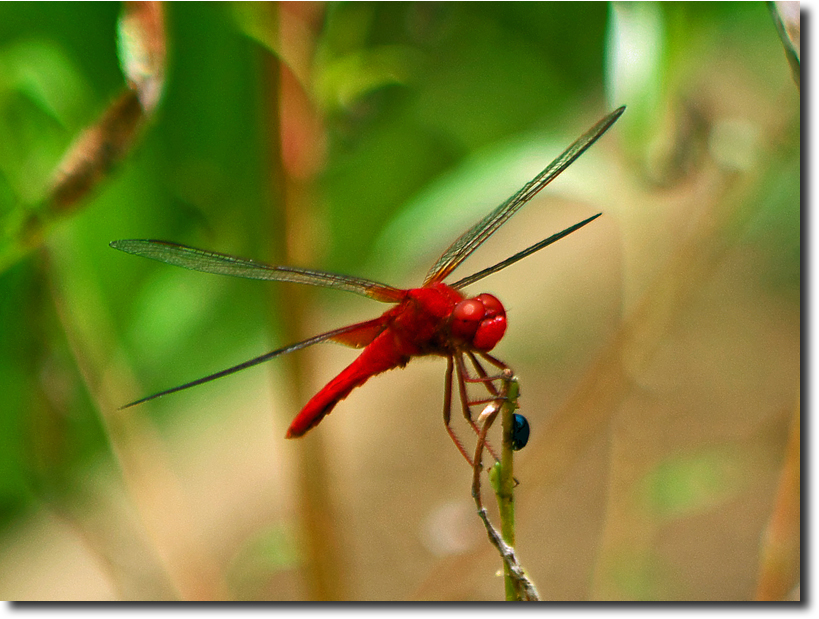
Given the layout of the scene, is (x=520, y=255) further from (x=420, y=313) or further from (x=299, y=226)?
(x=299, y=226)

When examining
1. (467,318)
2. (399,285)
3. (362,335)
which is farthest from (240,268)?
(399,285)

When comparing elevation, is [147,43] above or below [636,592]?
above

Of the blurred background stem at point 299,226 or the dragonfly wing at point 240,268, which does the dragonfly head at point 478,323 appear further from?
the blurred background stem at point 299,226

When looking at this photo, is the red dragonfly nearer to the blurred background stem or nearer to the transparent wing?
the transparent wing

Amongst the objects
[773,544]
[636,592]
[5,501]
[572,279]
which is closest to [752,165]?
[773,544]

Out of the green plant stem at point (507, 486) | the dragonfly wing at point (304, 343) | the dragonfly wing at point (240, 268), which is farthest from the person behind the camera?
the dragonfly wing at point (240, 268)

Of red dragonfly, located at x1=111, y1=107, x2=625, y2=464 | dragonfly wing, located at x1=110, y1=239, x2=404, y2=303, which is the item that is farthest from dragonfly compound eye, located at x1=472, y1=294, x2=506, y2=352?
dragonfly wing, located at x1=110, y1=239, x2=404, y2=303

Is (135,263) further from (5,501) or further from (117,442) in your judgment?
(117,442)

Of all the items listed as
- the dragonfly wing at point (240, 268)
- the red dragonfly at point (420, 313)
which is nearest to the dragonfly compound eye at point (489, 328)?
the red dragonfly at point (420, 313)

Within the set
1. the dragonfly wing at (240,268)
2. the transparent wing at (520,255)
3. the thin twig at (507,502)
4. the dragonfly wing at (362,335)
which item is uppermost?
the dragonfly wing at (240,268)
